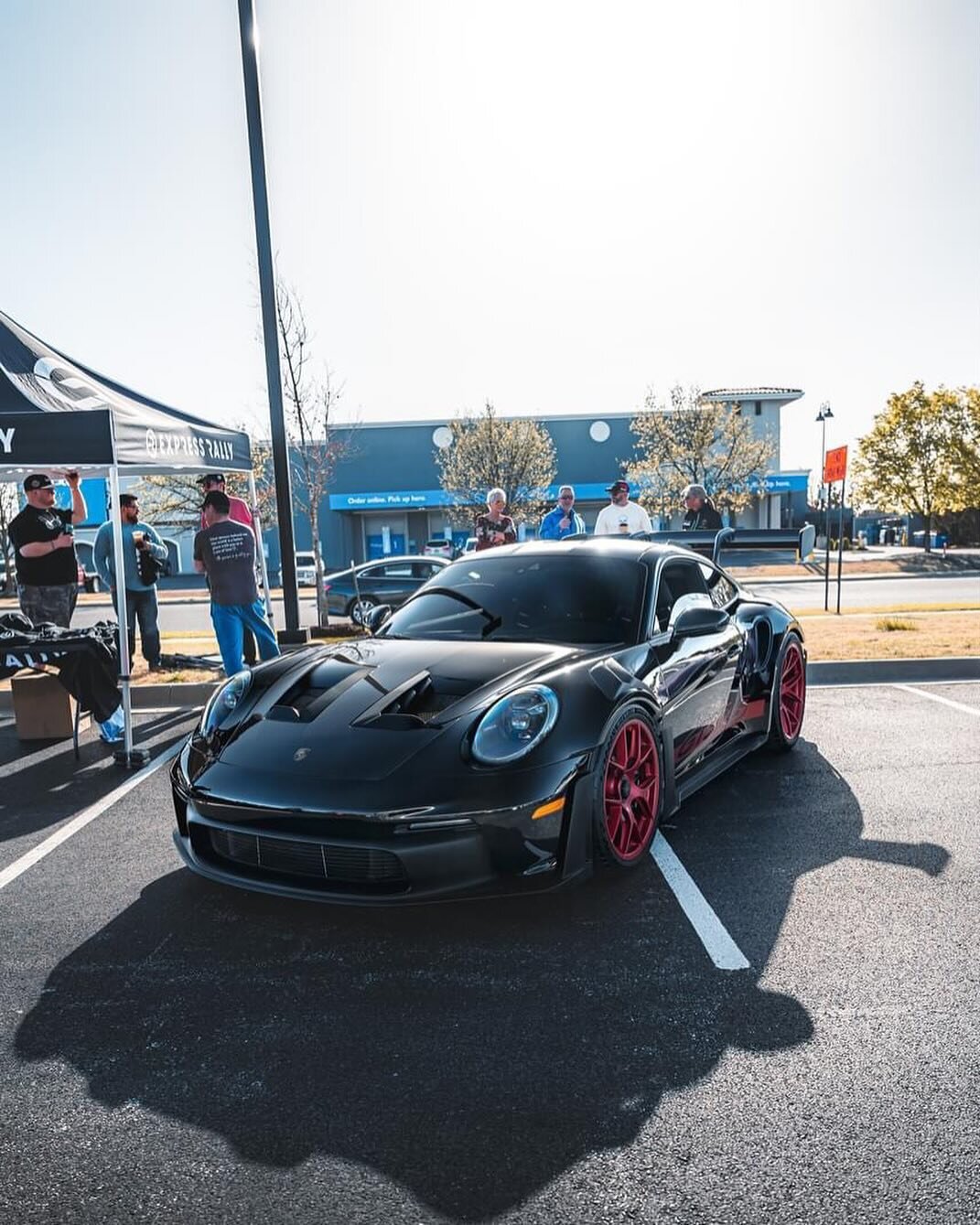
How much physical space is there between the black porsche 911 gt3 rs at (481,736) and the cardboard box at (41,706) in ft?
10.2

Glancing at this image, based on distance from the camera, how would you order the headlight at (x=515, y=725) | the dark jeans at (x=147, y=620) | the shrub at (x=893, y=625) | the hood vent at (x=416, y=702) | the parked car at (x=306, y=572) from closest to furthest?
the headlight at (x=515, y=725) → the hood vent at (x=416, y=702) → the dark jeans at (x=147, y=620) → the shrub at (x=893, y=625) → the parked car at (x=306, y=572)

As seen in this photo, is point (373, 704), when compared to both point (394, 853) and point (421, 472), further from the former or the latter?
point (421, 472)

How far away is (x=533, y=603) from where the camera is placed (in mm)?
4410

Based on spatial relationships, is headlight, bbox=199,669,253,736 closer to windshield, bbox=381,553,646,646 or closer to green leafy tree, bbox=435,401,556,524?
windshield, bbox=381,553,646,646

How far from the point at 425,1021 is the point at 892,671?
271 inches

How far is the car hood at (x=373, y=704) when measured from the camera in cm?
321

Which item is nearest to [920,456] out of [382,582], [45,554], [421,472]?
[421,472]

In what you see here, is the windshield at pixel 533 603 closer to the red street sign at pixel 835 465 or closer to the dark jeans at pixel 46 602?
the dark jeans at pixel 46 602

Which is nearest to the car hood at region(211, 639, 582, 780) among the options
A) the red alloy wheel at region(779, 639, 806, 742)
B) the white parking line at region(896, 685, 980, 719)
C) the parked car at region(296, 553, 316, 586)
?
the red alloy wheel at region(779, 639, 806, 742)

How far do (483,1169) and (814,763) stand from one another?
3.92 meters

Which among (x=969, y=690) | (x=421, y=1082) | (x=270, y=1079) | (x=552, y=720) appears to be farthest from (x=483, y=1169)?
(x=969, y=690)

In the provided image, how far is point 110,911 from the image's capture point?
3498 millimetres

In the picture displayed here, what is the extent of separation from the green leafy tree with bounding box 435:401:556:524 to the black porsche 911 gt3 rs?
30.2 metres

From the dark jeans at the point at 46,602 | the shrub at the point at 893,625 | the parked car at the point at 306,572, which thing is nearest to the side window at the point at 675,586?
the dark jeans at the point at 46,602
